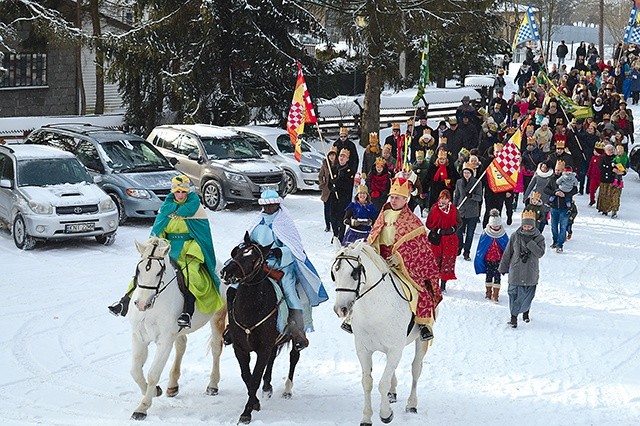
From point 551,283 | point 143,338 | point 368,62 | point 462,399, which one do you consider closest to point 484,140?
point 368,62

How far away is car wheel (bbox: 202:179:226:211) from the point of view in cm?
2241

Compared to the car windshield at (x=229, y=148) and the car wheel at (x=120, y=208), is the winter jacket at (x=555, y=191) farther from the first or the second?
the car wheel at (x=120, y=208)

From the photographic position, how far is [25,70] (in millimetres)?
38000

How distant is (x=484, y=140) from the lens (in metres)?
24.4

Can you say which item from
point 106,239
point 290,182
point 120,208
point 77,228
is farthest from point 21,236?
point 290,182

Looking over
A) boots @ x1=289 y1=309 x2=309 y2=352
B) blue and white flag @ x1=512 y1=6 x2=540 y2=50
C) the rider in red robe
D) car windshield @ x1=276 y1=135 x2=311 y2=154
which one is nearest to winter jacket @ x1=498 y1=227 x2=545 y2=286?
the rider in red robe

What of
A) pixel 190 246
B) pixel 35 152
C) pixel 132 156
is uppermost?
pixel 35 152

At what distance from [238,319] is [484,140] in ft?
50.3

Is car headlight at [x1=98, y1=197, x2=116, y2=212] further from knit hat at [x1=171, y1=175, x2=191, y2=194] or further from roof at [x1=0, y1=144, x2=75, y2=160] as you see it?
knit hat at [x1=171, y1=175, x2=191, y2=194]

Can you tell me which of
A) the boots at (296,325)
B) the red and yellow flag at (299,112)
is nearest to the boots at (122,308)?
the boots at (296,325)

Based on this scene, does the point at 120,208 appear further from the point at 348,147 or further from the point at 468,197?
the point at 468,197

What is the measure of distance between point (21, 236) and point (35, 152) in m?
2.21

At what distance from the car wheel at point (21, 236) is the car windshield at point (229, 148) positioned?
5756 mm

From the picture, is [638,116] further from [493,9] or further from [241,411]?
[241,411]
